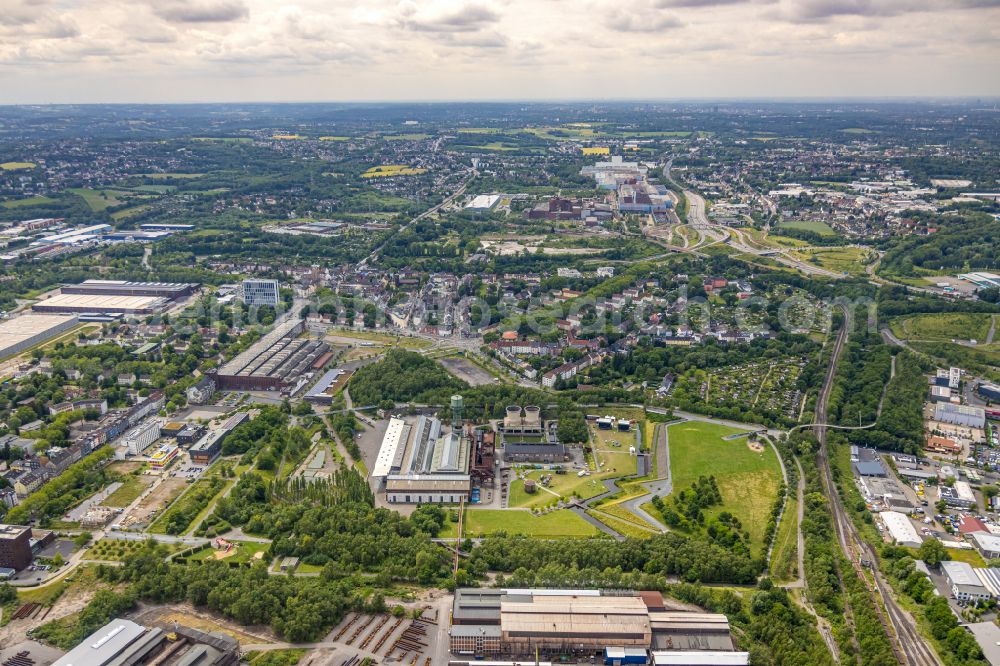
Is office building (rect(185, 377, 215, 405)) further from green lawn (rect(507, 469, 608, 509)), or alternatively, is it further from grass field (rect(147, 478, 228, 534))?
green lawn (rect(507, 469, 608, 509))


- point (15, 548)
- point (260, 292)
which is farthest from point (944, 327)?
point (15, 548)

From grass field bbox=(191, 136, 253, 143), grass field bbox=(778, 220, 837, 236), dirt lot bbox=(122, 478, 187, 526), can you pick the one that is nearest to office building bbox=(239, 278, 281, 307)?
dirt lot bbox=(122, 478, 187, 526)

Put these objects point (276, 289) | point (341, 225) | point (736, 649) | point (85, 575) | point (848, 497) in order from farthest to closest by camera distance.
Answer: point (341, 225)
point (276, 289)
point (848, 497)
point (85, 575)
point (736, 649)

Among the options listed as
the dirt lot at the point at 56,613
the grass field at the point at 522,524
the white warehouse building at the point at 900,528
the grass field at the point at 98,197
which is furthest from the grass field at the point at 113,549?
the grass field at the point at 98,197

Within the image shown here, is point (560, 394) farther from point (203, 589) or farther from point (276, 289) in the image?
point (276, 289)

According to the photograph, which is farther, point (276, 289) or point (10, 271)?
point (10, 271)

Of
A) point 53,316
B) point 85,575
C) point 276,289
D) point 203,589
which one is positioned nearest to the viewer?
point 203,589

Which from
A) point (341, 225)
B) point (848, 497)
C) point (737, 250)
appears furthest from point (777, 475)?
point (341, 225)
